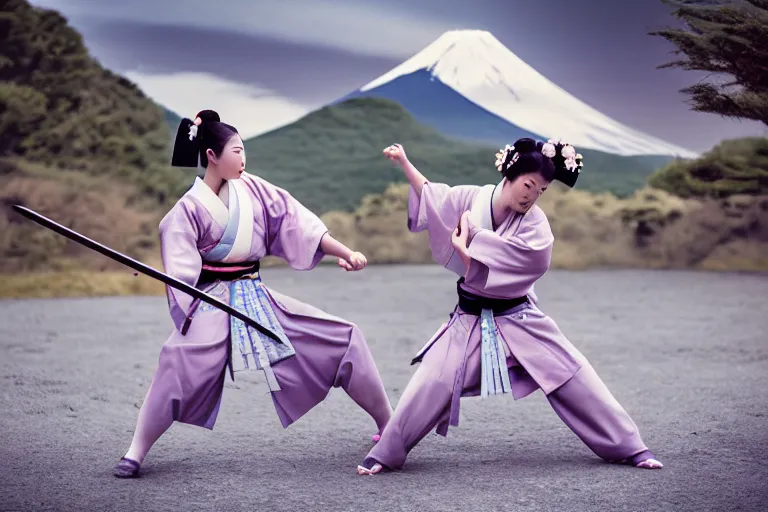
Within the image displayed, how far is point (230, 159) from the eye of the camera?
3570 mm

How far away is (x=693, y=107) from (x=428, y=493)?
187 centimetres

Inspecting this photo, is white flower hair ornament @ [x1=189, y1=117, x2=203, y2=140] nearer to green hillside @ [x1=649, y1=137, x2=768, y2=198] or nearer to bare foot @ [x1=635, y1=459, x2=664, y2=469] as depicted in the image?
bare foot @ [x1=635, y1=459, x2=664, y2=469]

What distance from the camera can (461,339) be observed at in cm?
355

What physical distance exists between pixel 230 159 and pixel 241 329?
0.65m

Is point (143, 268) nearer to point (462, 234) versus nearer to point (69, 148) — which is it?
point (462, 234)

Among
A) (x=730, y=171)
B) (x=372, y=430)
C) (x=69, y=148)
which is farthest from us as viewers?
(x=730, y=171)

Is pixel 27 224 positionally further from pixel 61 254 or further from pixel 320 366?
pixel 320 366

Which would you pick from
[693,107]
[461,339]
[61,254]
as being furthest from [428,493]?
[61,254]

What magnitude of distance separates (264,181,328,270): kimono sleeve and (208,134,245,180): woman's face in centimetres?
18

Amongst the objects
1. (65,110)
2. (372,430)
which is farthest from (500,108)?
(372,430)

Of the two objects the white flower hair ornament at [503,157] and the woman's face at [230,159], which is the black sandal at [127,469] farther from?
the white flower hair ornament at [503,157]

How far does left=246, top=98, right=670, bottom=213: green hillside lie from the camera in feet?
55.5

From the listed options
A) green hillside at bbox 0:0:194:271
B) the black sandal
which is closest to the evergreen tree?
the black sandal

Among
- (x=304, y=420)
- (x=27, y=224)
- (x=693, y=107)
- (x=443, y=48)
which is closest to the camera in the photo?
(x=693, y=107)
